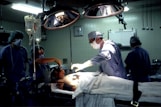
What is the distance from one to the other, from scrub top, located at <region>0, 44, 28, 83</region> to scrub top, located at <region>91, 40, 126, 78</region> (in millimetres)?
2096

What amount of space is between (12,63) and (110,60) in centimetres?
227

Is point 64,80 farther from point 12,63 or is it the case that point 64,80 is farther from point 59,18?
point 12,63

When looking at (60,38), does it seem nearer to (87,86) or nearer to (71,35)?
(71,35)

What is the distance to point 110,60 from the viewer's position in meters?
3.55

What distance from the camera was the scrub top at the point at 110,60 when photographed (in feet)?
10.8

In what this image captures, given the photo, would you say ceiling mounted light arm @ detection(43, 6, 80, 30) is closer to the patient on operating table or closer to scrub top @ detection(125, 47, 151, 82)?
the patient on operating table

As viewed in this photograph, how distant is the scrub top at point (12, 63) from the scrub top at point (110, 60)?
2096 millimetres

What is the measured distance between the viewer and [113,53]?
11.8 ft

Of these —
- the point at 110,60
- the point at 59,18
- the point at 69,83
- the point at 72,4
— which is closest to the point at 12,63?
the point at 59,18

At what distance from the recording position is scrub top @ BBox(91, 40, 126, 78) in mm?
3286

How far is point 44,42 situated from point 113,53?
5.88 m

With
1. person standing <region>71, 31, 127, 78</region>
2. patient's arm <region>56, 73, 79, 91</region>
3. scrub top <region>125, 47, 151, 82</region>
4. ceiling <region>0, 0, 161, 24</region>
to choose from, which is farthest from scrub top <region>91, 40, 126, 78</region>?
ceiling <region>0, 0, 161, 24</region>

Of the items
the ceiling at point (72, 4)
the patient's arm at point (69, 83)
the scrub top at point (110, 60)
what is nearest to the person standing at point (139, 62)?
the scrub top at point (110, 60)

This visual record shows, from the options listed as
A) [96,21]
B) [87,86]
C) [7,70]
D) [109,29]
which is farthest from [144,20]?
[87,86]
